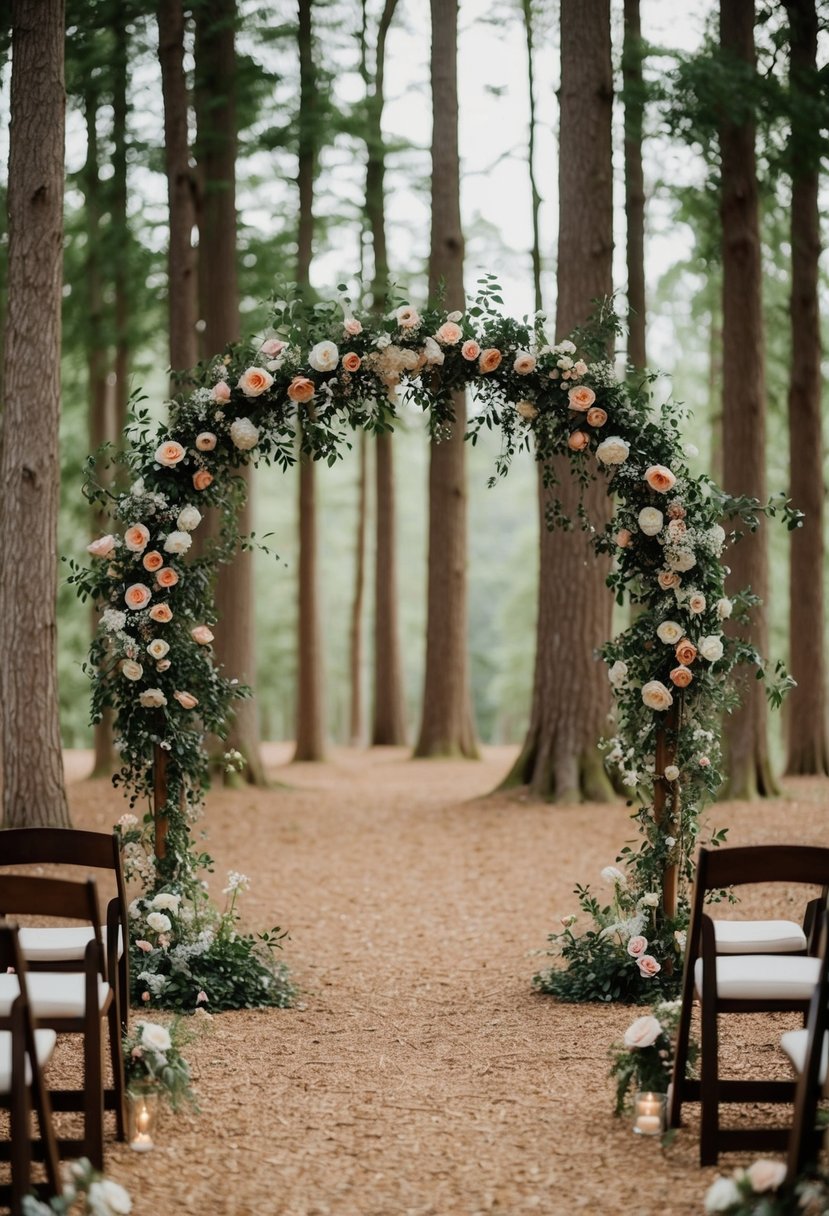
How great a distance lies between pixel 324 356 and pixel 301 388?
0.72 feet

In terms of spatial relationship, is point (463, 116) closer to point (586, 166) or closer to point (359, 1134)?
point (586, 166)

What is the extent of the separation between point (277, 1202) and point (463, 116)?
594 inches

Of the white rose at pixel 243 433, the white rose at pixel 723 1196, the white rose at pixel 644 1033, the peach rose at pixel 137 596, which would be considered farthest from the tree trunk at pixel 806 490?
the white rose at pixel 723 1196

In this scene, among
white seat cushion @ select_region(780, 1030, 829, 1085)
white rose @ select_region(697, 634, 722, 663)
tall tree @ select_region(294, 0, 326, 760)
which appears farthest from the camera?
tall tree @ select_region(294, 0, 326, 760)

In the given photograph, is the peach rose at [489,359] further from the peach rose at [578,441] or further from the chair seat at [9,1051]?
the chair seat at [9,1051]

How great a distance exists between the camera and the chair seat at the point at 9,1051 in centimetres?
350

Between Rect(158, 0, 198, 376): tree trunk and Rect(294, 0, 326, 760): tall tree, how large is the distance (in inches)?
132

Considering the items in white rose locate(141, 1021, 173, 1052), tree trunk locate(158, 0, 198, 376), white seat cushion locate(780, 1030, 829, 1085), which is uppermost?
tree trunk locate(158, 0, 198, 376)

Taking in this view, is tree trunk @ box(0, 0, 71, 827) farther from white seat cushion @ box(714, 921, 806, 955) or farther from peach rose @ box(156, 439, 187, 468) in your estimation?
white seat cushion @ box(714, 921, 806, 955)

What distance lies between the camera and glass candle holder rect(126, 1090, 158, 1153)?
4.43 m

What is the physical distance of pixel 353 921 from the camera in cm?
860

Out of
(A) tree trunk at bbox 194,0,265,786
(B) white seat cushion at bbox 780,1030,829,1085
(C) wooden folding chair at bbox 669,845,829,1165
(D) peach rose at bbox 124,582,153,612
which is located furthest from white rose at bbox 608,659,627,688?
(A) tree trunk at bbox 194,0,265,786

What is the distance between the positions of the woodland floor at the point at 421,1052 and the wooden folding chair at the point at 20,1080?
46 centimetres

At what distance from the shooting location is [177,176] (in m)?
11.8
